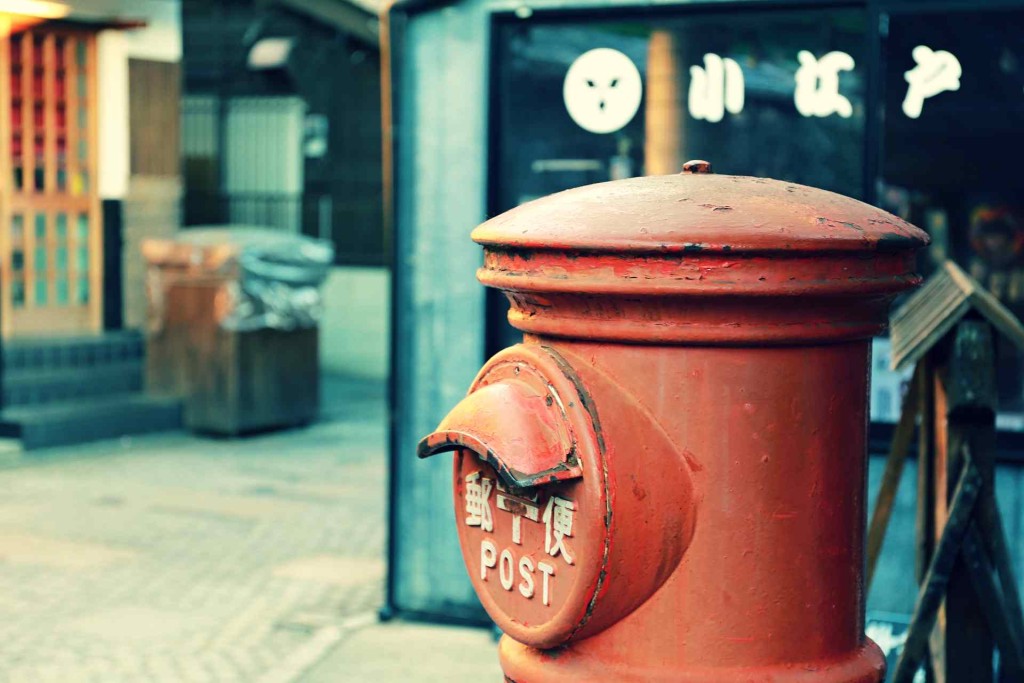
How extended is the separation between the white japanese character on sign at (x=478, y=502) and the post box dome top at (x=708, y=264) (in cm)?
35

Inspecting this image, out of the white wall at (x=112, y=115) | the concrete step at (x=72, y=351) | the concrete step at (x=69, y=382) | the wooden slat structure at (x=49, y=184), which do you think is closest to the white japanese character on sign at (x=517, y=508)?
the concrete step at (x=69, y=382)

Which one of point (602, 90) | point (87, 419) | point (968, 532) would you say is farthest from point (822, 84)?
point (87, 419)

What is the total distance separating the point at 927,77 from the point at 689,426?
356 centimetres

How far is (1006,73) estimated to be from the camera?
541 cm

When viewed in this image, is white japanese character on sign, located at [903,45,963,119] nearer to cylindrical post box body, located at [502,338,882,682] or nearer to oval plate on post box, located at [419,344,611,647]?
cylindrical post box body, located at [502,338,882,682]

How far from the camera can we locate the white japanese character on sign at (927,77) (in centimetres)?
545

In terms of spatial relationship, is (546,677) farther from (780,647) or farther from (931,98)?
(931,98)

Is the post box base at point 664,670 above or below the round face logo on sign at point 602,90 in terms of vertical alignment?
below

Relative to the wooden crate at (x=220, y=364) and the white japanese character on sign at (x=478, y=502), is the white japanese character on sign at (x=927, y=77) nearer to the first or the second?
the white japanese character on sign at (x=478, y=502)

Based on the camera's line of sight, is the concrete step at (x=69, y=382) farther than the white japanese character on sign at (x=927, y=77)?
Yes

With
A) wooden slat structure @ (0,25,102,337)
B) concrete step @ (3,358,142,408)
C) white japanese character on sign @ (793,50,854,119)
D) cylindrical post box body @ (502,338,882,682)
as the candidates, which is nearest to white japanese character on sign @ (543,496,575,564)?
cylindrical post box body @ (502,338,882,682)

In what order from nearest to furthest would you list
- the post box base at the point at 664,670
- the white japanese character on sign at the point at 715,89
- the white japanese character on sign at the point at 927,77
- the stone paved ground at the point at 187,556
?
the post box base at the point at 664,670 < the white japanese character on sign at the point at 927,77 < the white japanese character on sign at the point at 715,89 < the stone paved ground at the point at 187,556

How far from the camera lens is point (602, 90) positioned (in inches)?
230

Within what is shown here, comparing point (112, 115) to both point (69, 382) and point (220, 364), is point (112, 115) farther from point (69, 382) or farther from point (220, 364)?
point (220, 364)
